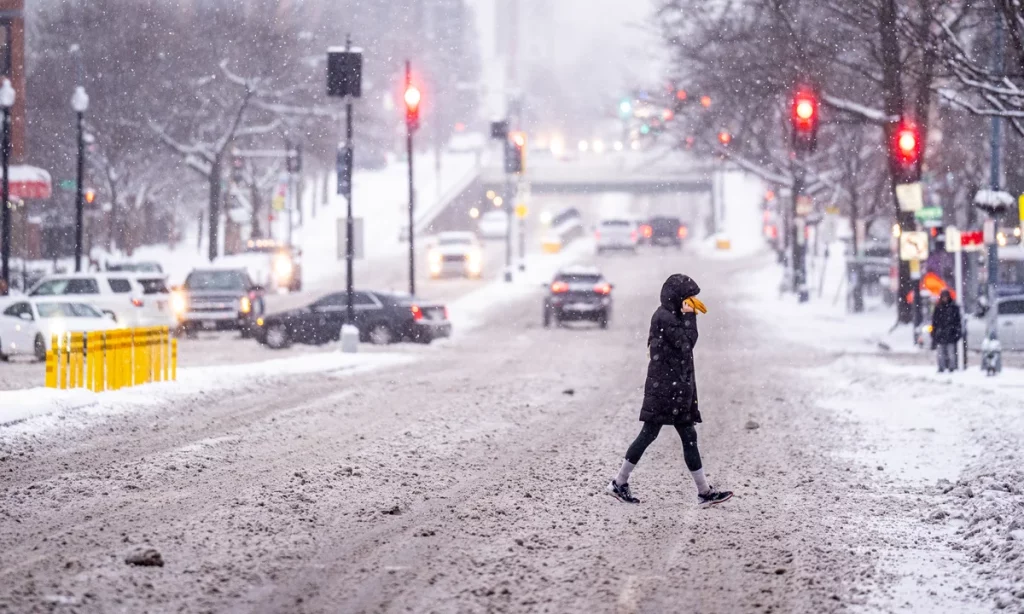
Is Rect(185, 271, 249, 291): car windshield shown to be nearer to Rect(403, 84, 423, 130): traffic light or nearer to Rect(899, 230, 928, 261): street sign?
Rect(403, 84, 423, 130): traffic light

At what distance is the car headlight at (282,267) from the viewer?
185 ft

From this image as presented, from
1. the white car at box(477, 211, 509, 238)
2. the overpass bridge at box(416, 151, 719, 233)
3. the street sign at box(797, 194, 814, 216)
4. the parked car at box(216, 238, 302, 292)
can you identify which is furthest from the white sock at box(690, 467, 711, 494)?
the overpass bridge at box(416, 151, 719, 233)

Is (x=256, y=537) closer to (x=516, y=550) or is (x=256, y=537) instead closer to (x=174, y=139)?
(x=516, y=550)

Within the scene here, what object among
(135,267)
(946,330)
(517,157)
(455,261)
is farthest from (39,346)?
(455,261)

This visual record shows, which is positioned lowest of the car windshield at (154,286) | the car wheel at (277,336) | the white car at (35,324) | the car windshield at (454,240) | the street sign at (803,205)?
the car wheel at (277,336)

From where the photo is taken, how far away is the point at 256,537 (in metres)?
9.24

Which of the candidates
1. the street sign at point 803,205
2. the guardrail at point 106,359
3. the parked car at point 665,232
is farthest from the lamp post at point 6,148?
the parked car at point 665,232

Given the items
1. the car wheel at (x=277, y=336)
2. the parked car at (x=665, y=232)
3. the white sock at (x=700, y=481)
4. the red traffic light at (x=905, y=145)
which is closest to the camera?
the white sock at (x=700, y=481)

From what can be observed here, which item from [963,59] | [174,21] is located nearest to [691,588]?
[963,59]

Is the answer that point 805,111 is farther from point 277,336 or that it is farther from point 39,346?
point 39,346

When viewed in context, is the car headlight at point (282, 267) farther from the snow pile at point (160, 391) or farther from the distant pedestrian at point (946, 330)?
the distant pedestrian at point (946, 330)

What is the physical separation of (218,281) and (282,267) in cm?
2164

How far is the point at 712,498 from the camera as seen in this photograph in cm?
1097

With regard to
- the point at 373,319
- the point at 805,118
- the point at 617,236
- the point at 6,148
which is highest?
the point at 6,148
